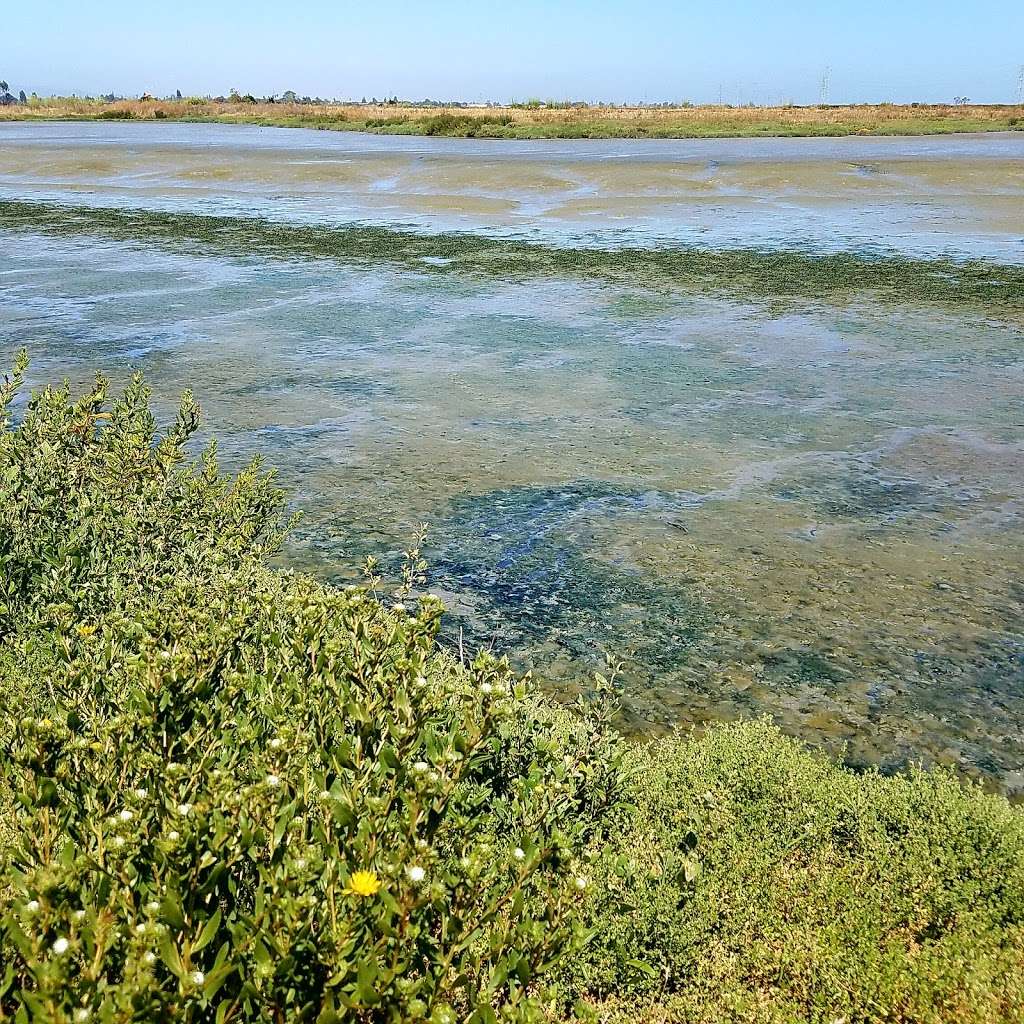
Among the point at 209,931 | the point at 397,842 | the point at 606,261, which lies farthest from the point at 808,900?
the point at 606,261

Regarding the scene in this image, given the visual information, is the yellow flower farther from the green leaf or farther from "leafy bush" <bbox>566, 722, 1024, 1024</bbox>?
"leafy bush" <bbox>566, 722, 1024, 1024</bbox>

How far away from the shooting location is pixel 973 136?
144ft

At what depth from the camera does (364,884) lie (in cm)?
205

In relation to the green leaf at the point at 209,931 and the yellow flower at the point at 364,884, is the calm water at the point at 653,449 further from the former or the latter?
the green leaf at the point at 209,931

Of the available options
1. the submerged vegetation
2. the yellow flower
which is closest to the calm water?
the submerged vegetation

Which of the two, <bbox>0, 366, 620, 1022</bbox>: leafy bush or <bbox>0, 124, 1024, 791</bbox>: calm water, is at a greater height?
<bbox>0, 366, 620, 1022</bbox>: leafy bush

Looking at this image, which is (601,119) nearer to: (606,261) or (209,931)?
(606,261)

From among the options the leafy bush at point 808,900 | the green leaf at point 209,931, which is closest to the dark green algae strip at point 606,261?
the leafy bush at point 808,900

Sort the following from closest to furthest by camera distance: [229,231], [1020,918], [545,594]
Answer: [1020,918] < [545,594] < [229,231]

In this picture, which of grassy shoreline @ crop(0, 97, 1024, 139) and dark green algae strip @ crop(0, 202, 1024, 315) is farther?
grassy shoreline @ crop(0, 97, 1024, 139)

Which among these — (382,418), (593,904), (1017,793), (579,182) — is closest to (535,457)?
(382,418)

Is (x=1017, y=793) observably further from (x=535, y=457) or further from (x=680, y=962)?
(x=535, y=457)

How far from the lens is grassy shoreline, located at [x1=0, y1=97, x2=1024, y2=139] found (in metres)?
47.2

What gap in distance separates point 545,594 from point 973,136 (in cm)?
4510
